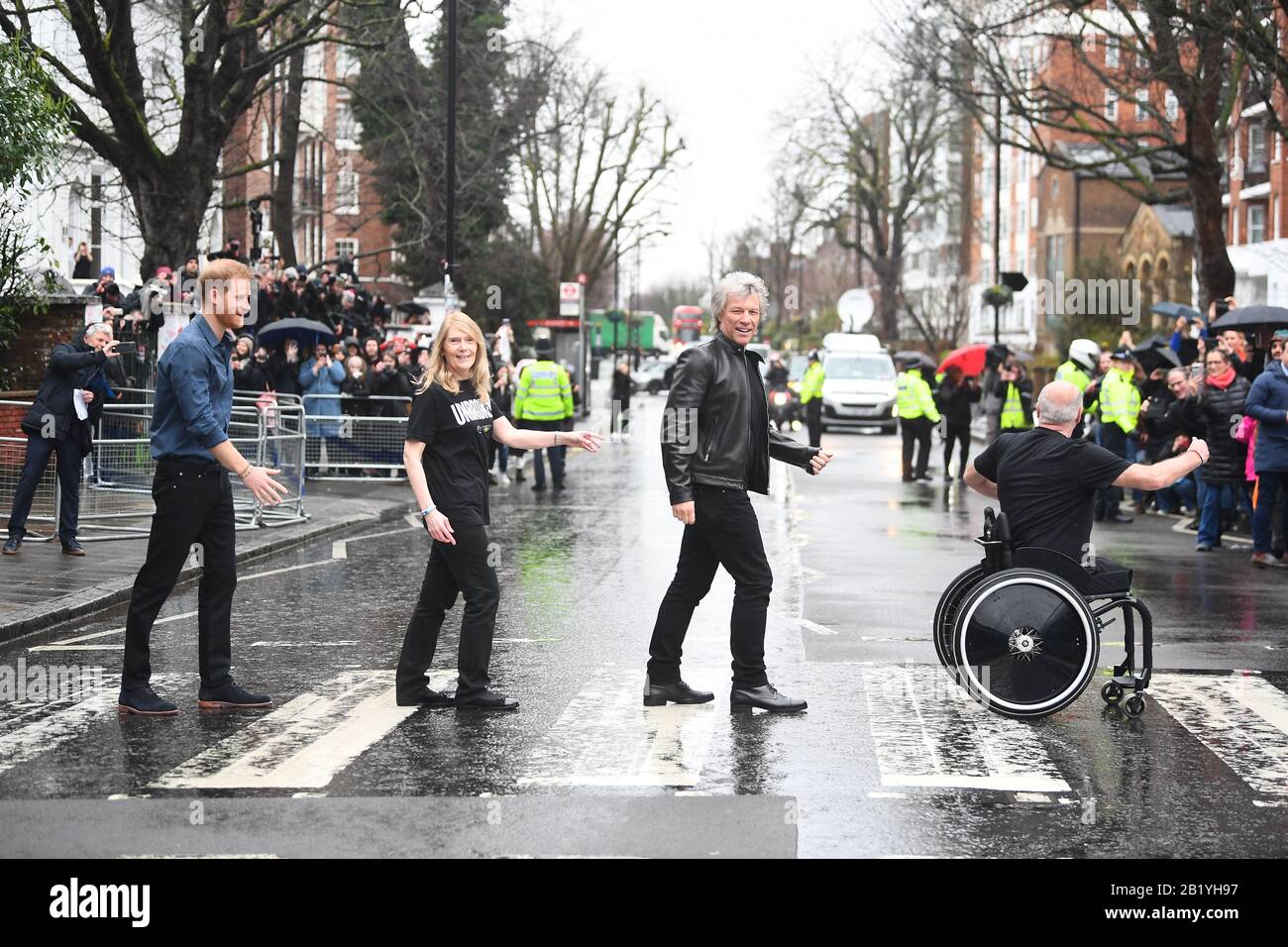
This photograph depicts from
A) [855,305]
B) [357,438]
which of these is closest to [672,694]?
[357,438]

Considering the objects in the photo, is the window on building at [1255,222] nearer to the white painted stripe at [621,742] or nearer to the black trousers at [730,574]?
the white painted stripe at [621,742]

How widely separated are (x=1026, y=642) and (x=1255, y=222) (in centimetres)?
5434

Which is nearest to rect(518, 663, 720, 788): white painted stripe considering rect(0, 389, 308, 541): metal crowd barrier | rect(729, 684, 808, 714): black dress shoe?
rect(729, 684, 808, 714): black dress shoe

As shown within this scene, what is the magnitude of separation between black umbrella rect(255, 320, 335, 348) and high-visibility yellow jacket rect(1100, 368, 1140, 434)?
1081 cm

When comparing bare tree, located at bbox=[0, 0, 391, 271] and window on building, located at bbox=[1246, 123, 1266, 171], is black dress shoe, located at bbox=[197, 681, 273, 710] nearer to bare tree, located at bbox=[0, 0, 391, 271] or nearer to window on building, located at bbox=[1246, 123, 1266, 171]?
bare tree, located at bbox=[0, 0, 391, 271]

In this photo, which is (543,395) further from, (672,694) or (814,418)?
(672,694)

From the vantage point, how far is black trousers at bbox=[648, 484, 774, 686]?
8.18m

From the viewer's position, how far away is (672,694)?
27.5 feet

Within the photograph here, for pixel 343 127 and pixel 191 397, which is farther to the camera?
pixel 343 127

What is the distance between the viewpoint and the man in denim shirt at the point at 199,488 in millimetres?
8047

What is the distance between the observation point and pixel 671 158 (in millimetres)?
69562
